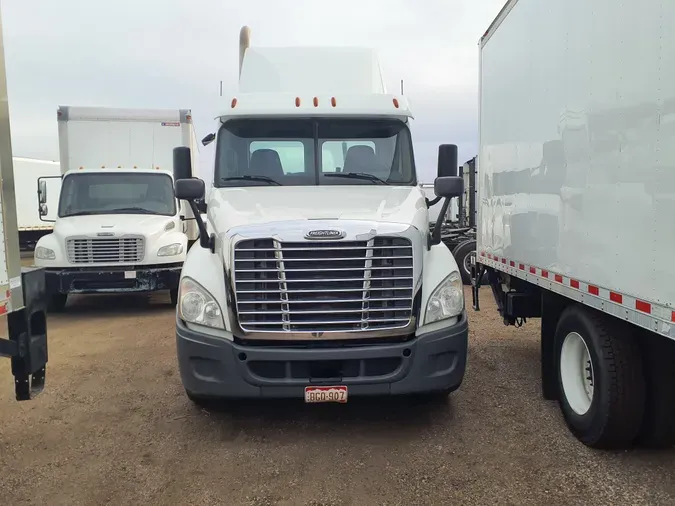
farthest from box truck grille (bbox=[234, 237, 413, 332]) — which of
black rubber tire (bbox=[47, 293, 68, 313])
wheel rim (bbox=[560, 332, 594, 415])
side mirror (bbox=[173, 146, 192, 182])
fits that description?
black rubber tire (bbox=[47, 293, 68, 313])

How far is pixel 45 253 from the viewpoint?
9.49 metres

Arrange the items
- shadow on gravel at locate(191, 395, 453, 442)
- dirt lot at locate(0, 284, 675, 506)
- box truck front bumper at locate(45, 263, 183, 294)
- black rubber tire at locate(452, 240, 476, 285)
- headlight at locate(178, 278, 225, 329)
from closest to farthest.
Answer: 1. dirt lot at locate(0, 284, 675, 506)
2. headlight at locate(178, 278, 225, 329)
3. shadow on gravel at locate(191, 395, 453, 442)
4. box truck front bumper at locate(45, 263, 183, 294)
5. black rubber tire at locate(452, 240, 476, 285)

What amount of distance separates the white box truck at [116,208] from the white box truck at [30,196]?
37.0 feet

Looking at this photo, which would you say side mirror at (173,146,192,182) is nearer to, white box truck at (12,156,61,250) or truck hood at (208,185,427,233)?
truck hood at (208,185,427,233)

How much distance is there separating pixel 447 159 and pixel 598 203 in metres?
2.12

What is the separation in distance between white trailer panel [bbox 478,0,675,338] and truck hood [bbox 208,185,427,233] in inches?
42.1

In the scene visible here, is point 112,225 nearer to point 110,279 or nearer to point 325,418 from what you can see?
point 110,279

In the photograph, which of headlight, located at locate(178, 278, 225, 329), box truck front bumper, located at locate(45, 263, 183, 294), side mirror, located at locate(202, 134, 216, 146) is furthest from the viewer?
box truck front bumper, located at locate(45, 263, 183, 294)

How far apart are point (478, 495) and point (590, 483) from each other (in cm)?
75

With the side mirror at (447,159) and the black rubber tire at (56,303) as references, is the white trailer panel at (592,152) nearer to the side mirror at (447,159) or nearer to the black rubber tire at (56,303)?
the side mirror at (447,159)

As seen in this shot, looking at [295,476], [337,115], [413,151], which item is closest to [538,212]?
[413,151]

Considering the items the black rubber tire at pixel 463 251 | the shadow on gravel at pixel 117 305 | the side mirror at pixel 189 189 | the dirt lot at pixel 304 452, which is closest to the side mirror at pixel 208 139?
the side mirror at pixel 189 189

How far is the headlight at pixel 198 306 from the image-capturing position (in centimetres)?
445

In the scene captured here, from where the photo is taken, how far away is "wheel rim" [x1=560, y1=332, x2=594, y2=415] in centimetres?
451
